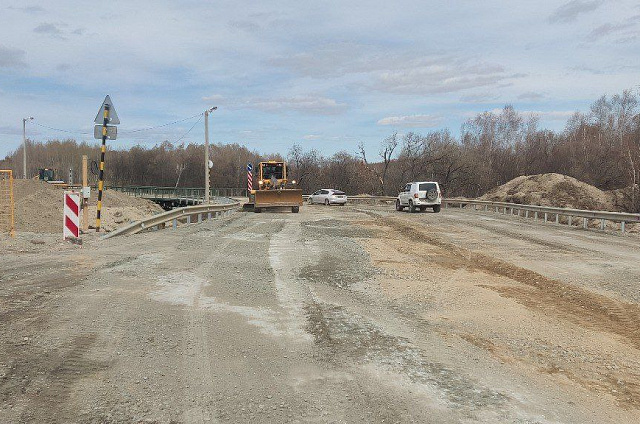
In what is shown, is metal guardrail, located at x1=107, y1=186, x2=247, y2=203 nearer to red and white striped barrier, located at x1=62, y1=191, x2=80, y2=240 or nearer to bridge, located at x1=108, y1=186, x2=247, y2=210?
bridge, located at x1=108, y1=186, x2=247, y2=210

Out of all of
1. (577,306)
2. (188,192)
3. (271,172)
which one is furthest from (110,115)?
(188,192)

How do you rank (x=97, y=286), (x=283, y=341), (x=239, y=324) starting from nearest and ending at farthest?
(x=283, y=341), (x=239, y=324), (x=97, y=286)

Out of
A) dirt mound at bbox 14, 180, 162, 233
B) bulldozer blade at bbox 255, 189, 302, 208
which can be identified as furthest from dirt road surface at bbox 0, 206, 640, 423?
bulldozer blade at bbox 255, 189, 302, 208

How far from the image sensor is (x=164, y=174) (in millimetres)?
121125

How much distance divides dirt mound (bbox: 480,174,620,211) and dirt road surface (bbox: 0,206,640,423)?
31678 mm

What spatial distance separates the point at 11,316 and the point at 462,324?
5.55m

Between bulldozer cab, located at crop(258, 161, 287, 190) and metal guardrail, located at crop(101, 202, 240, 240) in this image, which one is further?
bulldozer cab, located at crop(258, 161, 287, 190)

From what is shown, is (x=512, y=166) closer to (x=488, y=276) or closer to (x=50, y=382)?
(x=488, y=276)

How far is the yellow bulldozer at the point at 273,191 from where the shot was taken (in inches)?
1201

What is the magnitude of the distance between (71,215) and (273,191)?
1843 cm

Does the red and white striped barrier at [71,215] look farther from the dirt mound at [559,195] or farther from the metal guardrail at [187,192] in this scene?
the metal guardrail at [187,192]

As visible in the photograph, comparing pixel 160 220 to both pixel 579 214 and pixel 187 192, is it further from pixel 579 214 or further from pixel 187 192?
pixel 187 192

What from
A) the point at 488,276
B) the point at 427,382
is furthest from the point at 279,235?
the point at 427,382

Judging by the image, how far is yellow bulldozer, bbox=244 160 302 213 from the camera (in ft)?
100
